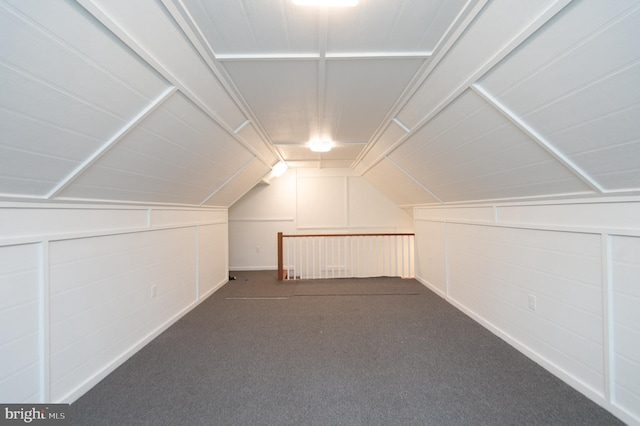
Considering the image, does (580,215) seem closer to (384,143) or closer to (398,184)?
(384,143)

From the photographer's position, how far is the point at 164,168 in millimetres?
2340

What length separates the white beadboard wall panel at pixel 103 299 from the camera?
68.9 inches

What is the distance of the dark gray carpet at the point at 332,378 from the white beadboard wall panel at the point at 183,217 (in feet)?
4.14

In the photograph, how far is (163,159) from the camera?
223cm

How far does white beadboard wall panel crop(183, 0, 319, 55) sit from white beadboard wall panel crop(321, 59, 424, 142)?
0.33 metres

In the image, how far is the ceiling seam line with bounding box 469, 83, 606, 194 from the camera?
1654mm

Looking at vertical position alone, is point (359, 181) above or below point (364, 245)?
above

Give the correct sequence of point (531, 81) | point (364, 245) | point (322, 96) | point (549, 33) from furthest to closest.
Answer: point (364, 245) → point (322, 96) → point (531, 81) → point (549, 33)

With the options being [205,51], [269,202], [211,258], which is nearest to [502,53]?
[205,51]

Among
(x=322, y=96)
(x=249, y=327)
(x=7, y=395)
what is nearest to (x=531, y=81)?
(x=322, y=96)

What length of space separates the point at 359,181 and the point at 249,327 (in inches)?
164

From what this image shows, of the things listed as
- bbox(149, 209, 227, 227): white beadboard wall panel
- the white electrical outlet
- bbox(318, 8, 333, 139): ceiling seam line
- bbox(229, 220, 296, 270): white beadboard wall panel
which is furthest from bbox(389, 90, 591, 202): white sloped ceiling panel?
bbox(229, 220, 296, 270): white beadboard wall panel

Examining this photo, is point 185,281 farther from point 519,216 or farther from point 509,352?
point 519,216

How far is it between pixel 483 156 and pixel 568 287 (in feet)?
4.08
